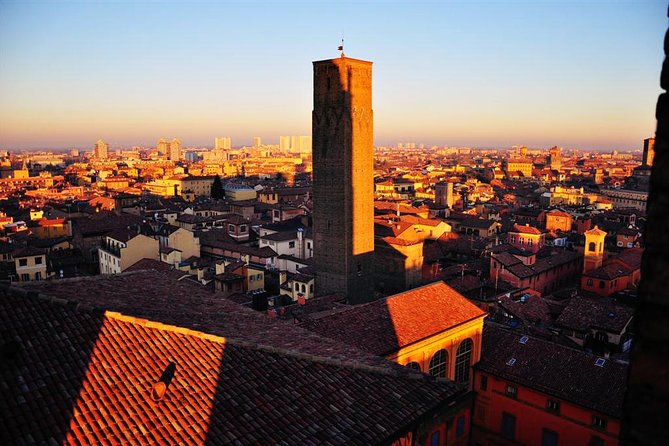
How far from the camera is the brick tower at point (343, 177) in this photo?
3325 cm

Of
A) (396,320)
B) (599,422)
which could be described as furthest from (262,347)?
(599,422)

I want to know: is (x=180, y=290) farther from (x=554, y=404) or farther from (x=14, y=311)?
(x=554, y=404)

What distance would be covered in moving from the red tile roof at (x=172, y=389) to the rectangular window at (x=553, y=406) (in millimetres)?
10656

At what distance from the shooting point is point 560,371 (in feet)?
60.4

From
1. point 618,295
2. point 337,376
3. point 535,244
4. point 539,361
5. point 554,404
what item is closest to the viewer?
point 337,376

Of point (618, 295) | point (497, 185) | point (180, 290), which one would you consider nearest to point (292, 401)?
point (180, 290)

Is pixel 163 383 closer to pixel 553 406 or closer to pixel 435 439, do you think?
pixel 435 439

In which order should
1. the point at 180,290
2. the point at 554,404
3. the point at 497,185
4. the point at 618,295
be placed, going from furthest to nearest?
1. the point at 497,185
2. the point at 618,295
3. the point at 554,404
4. the point at 180,290

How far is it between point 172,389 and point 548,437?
51.6 feet

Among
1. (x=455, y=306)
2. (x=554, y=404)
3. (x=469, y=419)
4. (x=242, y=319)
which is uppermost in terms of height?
(x=242, y=319)

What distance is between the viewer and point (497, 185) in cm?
10462

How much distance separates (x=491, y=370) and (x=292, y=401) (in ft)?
46.3

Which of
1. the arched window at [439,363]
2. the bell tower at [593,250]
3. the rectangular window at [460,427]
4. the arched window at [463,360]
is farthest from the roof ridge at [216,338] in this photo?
the bell tower at [593,250]

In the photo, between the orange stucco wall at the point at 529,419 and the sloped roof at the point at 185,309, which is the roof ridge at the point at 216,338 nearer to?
the sloped roof at the point at 185,309
